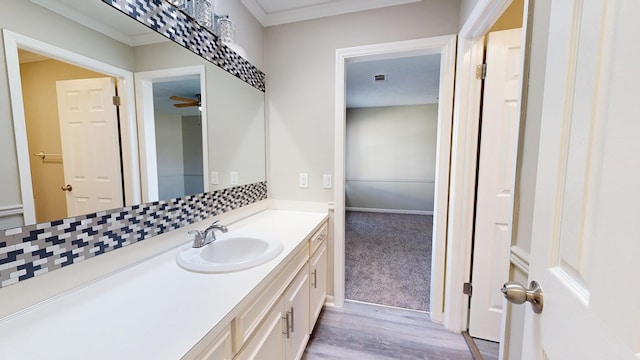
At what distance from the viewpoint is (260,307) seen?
0.96m

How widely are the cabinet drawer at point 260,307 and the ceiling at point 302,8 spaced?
184 cm

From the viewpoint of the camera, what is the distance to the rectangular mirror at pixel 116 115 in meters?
0.73

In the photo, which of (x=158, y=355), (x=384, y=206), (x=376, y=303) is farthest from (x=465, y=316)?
(x=384, y=206)

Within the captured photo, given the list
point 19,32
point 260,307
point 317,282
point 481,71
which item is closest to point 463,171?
point 481,71

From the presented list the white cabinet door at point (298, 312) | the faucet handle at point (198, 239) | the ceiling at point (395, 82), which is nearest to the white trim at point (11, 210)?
the faucet handle at point (198, 239)

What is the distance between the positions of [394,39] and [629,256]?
6.16 feet

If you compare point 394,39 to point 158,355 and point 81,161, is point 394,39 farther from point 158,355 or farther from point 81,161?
point 158,355

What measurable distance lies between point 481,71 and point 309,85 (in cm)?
124

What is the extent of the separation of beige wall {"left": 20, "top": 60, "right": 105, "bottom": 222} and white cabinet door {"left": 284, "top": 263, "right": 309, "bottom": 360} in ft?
3.22

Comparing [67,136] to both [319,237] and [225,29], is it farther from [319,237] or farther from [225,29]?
[319,237]

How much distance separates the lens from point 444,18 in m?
1.69

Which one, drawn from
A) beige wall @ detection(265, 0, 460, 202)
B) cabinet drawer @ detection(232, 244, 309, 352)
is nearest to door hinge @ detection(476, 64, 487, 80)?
beige wall @ detection(265, 0, 460, 202)

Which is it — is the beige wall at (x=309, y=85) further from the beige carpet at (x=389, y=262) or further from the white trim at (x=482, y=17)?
the beige carpet at (x=389, y=262)

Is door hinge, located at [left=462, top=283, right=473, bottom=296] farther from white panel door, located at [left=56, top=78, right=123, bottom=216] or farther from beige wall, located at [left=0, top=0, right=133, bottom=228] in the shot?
beige wall, located at [left=0, top=0, right=133, bottom=228]
